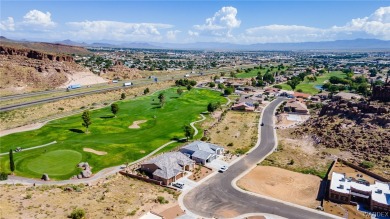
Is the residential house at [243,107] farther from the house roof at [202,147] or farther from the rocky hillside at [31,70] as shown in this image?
the rocky hillside at [31,70]

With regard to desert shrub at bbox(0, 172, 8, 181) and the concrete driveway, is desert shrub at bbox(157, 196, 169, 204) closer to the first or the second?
the concrete driveway

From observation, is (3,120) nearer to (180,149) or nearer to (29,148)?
(29,148)

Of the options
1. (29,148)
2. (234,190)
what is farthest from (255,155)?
(29,148)

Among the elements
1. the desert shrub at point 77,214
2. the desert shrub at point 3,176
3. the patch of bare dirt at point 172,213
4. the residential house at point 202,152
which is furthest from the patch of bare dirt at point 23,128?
the patch of bare dirt at point 172,213

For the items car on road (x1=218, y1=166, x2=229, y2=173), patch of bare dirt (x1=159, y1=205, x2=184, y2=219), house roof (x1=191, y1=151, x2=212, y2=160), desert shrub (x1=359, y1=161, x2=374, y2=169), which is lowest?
patch of bare dirt (x1=159, y1=205, x2=184, y2=219)

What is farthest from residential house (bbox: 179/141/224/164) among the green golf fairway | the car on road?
the green golf fairway

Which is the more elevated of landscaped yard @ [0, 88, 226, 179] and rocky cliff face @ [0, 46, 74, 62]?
rocky cliff face @ [0, 46, 74, 62]
